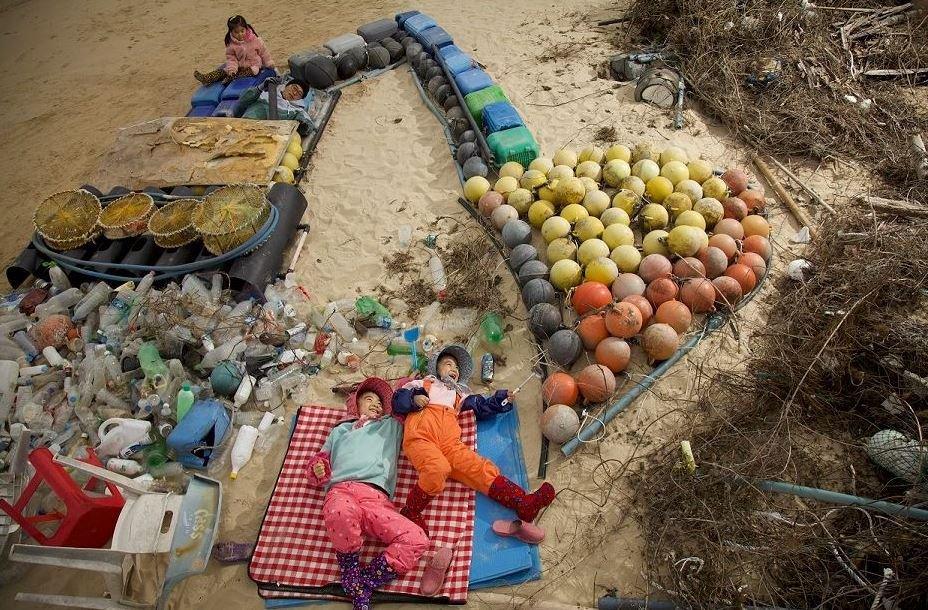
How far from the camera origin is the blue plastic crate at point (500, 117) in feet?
22.7

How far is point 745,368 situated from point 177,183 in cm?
687

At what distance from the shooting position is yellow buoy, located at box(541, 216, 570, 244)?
222 inches

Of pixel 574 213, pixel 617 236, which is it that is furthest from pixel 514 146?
pixel 617 236

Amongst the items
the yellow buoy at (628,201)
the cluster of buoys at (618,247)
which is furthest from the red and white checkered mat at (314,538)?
the yellow buoy at (628,201)

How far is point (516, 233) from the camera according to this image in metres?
5.81

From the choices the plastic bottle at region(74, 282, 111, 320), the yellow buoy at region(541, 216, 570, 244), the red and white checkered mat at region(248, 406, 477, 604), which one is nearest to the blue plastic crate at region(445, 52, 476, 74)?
the yellow buoy at region(541, 216, 570, 244)

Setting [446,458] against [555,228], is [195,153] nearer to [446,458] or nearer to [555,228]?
[555,228]

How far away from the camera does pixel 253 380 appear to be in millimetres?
5211

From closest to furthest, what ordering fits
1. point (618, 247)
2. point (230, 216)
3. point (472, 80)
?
point (618, 247)
point (230, 216)
point (472, 80)

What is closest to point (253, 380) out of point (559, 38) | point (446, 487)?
point (446, 487)

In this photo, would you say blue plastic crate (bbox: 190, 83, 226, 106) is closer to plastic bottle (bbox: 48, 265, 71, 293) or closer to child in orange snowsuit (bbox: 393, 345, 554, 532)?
plastic bottle (bbox: 48, 265, 71, 293)

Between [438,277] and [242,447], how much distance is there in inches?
99.7

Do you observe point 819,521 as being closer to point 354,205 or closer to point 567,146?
point 567,146

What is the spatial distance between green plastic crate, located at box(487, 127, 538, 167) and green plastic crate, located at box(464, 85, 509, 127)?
72cm
